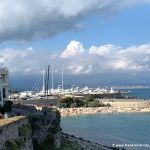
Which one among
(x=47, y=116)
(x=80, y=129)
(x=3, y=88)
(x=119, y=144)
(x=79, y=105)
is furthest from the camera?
(x=79, y=105)

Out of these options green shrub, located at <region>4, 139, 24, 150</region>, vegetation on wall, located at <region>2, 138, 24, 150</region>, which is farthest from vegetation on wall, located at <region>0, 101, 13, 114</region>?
green shrub, located at <region>4, 139, 24, 150</region>

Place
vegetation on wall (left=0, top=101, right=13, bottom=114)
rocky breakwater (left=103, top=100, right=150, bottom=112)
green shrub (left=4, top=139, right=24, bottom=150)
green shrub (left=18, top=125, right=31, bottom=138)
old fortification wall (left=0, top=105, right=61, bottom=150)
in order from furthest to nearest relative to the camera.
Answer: rocky breakwater (left=103, top=100, right=150, bottom=112), vegetation on wall (left=0, top=101, right=13, bottom=114), green shrub (left=18, top=125, right=31, bottom=138), old fortification wall (left=0, top=105, right=61, bottom=150), green shrub (left=4, top=139, right=24, bottom=150)

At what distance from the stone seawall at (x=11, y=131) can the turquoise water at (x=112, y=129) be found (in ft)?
150

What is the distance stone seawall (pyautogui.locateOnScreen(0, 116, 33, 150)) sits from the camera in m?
30.2

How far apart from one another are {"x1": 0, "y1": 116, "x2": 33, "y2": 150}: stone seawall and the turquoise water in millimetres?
45625

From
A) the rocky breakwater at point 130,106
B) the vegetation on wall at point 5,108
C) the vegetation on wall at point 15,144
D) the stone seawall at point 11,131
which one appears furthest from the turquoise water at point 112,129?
the vegetation on wall at point 15,144

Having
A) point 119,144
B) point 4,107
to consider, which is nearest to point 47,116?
point 4,107

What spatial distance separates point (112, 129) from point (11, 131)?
246 feet

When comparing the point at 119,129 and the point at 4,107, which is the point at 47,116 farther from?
the point at 119,129

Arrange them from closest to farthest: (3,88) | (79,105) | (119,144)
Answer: (3,88)
(119,144)
(79,105)

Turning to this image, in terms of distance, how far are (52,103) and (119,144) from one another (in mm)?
88256

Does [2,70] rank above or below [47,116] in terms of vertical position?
above

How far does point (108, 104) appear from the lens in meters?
169

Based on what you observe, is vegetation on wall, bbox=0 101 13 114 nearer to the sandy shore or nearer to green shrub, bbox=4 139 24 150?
green shrub, bbox=4 139 24 150
